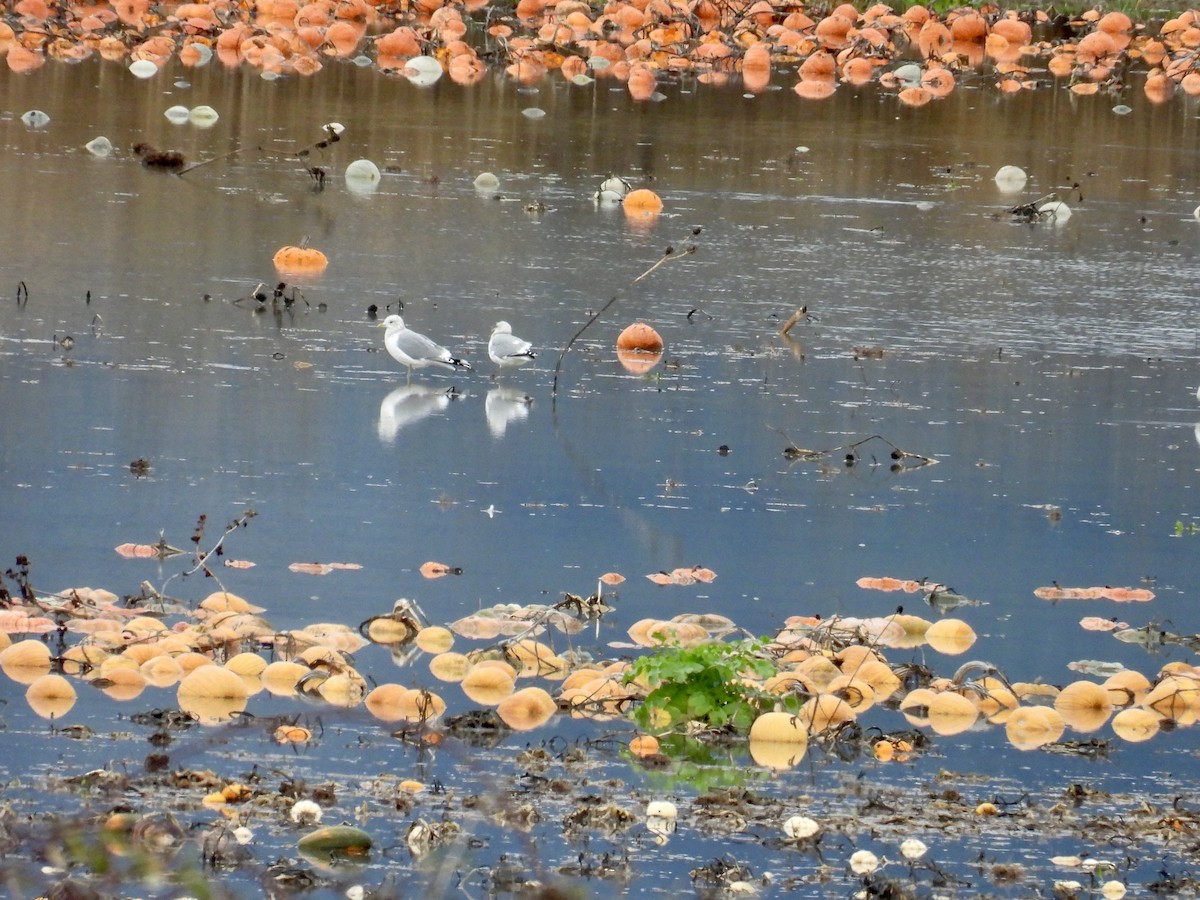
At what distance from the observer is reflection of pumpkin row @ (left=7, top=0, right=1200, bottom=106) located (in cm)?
2586

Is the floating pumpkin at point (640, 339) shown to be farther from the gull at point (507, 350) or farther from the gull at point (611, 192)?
the gull at point (611, 192)

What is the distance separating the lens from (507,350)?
1028 centimetres

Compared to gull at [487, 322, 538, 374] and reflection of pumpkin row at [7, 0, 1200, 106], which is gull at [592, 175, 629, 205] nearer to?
gull at [487, 322, 538, 374]

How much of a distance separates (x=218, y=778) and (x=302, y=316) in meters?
6.71

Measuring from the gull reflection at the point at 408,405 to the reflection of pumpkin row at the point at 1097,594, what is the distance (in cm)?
304

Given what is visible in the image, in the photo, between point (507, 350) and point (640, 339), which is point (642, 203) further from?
point (507, 350)

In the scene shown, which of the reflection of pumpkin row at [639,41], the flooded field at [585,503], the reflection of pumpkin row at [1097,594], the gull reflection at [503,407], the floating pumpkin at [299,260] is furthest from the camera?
the reflection of pumpkin row at [639,41]

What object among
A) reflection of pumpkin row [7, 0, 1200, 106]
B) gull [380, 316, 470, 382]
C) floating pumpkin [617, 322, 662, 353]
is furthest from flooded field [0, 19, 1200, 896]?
reflection of pumpkin row [7, 0, 1200, 106]

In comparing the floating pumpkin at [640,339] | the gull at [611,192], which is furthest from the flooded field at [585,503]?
the gull at [611,192]

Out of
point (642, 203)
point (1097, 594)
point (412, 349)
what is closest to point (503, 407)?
point (412, 349)

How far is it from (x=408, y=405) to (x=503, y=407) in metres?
0.44

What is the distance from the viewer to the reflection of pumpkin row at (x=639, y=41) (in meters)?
25.9

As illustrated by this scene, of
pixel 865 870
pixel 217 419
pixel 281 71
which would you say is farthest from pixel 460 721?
pixel 281 71

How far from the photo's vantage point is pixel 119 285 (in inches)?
479
